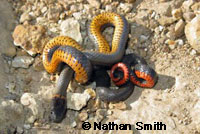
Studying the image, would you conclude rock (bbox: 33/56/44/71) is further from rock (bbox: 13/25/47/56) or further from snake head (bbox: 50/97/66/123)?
snake head (bbox: 50/97/66/123)

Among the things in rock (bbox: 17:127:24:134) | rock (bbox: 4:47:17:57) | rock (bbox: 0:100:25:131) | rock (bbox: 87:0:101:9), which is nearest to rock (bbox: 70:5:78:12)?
rock (bbox: 87:0:101:9)

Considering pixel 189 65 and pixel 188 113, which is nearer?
pixel 188 113

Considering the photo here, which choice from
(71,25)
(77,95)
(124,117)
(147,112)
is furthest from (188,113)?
(71,25)

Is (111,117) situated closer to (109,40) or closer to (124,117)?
(124,117)

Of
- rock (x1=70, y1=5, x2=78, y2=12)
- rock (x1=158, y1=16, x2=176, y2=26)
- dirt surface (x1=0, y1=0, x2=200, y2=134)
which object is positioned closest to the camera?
dirt surface (x1=0, y1=0, x2=200, y2=134)

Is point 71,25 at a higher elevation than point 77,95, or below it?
higher

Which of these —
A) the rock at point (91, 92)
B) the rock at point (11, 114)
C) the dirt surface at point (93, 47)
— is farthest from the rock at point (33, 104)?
the rock at point (91, 92)

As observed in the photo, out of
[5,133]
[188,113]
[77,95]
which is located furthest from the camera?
[77,95]
